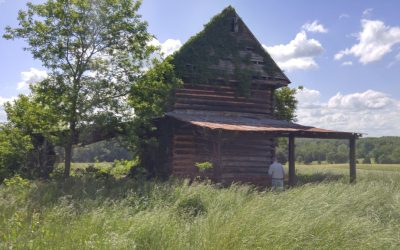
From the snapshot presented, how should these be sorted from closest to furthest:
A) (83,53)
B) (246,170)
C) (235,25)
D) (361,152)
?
(83,53) < (246,170) < (235,25) < (361,152)

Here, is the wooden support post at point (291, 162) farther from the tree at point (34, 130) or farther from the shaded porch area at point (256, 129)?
the tree at point (34, 130)

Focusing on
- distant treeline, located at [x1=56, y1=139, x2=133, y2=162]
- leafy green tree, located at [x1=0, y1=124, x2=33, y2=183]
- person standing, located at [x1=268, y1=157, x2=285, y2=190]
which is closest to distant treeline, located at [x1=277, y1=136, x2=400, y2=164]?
distant treeline, located at [x1=56, y1=139, x2=133, y2=162]

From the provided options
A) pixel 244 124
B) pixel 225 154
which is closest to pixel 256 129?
pixel 244 124

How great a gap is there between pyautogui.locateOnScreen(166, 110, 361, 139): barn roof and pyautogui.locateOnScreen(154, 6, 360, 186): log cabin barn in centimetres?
5

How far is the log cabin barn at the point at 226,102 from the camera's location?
17.3m

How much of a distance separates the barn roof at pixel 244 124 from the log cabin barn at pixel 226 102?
0.05 m

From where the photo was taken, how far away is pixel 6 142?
14547mm

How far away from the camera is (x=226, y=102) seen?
19.0 m

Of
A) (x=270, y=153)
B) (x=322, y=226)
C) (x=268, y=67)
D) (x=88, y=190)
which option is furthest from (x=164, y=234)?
(x=268, y=67)

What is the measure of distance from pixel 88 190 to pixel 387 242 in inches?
265

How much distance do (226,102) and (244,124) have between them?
10.3 ft

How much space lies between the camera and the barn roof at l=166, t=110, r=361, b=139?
14.5m

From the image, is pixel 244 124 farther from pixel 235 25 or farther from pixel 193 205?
pixel 193 205

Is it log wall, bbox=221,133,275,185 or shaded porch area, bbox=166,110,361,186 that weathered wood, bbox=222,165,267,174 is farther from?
shaded porch area, bbox=166,110,361,186
